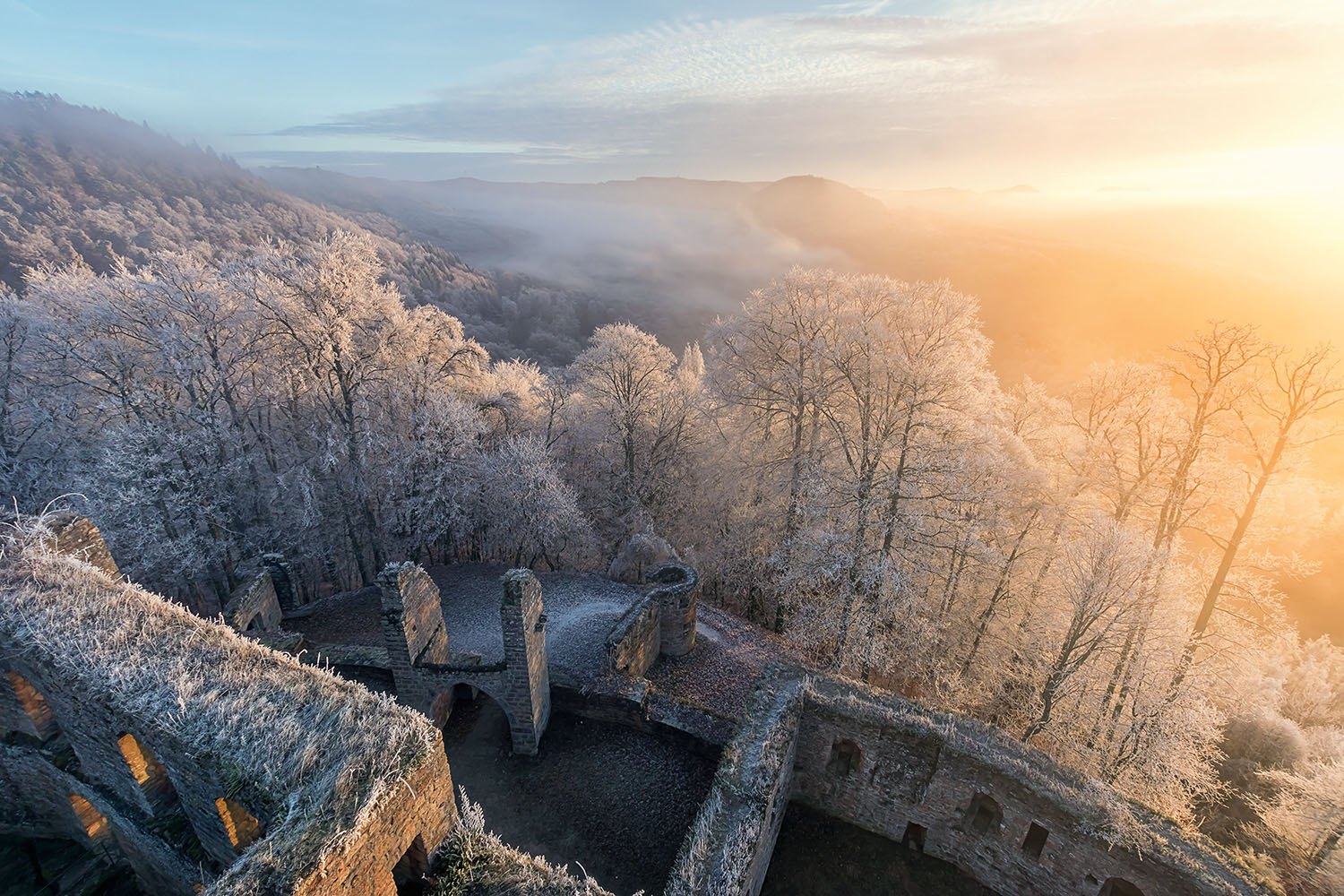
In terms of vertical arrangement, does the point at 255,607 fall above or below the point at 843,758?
below

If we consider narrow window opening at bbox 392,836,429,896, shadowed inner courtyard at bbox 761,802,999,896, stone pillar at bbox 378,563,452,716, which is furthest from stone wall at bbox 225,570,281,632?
shadowed inner courtyard at bbox 761,802,999,896

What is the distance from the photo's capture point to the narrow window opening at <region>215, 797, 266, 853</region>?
20.7ft

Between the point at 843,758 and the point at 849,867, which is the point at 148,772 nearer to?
the point at 843,758

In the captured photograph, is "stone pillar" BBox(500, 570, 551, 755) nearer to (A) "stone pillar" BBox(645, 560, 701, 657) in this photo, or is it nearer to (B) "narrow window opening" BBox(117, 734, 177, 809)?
(A) "stone pillar" BBox(645, 560, 701, 657)

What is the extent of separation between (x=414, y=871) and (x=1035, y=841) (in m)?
9.85

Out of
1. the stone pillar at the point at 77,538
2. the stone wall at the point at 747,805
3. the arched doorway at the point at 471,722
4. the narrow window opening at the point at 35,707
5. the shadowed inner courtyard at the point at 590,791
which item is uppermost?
the stone pillar at the point at 77,538

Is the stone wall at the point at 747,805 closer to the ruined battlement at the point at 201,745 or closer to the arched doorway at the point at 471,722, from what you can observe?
the ruined battlement at the point at 201,745

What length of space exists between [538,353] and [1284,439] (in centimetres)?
5747

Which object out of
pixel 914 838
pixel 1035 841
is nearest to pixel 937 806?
pixel 914 838

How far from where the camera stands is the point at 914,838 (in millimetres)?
10531

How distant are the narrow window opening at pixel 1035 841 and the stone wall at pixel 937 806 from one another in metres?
0.02

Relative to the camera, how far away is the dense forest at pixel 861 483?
1170 cm

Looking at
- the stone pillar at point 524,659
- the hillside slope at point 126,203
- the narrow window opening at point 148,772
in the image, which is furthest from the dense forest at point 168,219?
the narrow window opening at point 148,772

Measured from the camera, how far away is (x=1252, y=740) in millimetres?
15375
